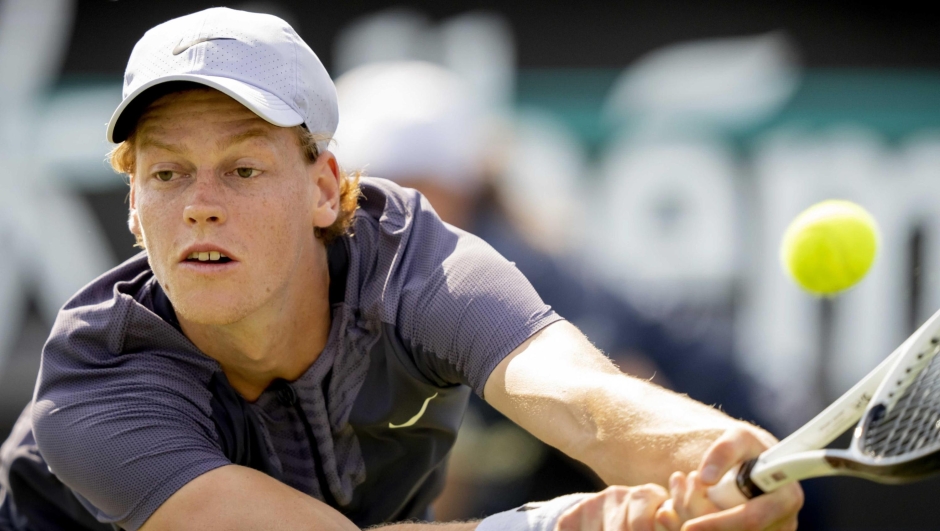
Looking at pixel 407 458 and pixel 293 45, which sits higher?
pixel 293 45

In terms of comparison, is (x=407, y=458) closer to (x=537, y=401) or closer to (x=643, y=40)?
(x=537, y=401)

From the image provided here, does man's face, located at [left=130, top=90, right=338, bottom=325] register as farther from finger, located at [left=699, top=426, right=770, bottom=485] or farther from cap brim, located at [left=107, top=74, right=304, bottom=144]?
finger, located at [left=699, top=426, right=770, bottom=485]

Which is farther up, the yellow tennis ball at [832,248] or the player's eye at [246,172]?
the player's eye at [246,172]

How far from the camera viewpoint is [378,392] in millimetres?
3090

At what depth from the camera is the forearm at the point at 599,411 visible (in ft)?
8.11

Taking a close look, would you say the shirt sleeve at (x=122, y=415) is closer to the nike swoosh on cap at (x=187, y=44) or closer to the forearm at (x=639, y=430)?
the nike swoosh on cap at (x=187, y=44)

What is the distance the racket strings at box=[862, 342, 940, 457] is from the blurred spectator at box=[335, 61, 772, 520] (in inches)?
84.6

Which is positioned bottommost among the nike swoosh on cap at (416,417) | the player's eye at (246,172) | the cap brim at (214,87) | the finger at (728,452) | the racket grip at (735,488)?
the nike swoosh on cap at (416,417)

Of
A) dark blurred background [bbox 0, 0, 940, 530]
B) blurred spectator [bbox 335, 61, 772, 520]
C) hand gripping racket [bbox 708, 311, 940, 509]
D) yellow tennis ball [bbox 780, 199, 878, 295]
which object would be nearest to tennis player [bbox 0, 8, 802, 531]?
hand gripping racket [bbox 708, 311, 940, 509]

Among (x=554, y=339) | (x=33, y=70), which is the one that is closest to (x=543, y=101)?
(x=33, y=70)

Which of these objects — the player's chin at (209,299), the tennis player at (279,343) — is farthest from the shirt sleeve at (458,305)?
the player's chin at (209,299)

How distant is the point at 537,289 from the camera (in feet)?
14.0

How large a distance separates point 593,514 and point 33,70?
410cm

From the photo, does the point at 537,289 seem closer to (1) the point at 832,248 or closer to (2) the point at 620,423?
(1) the point at 832,248
